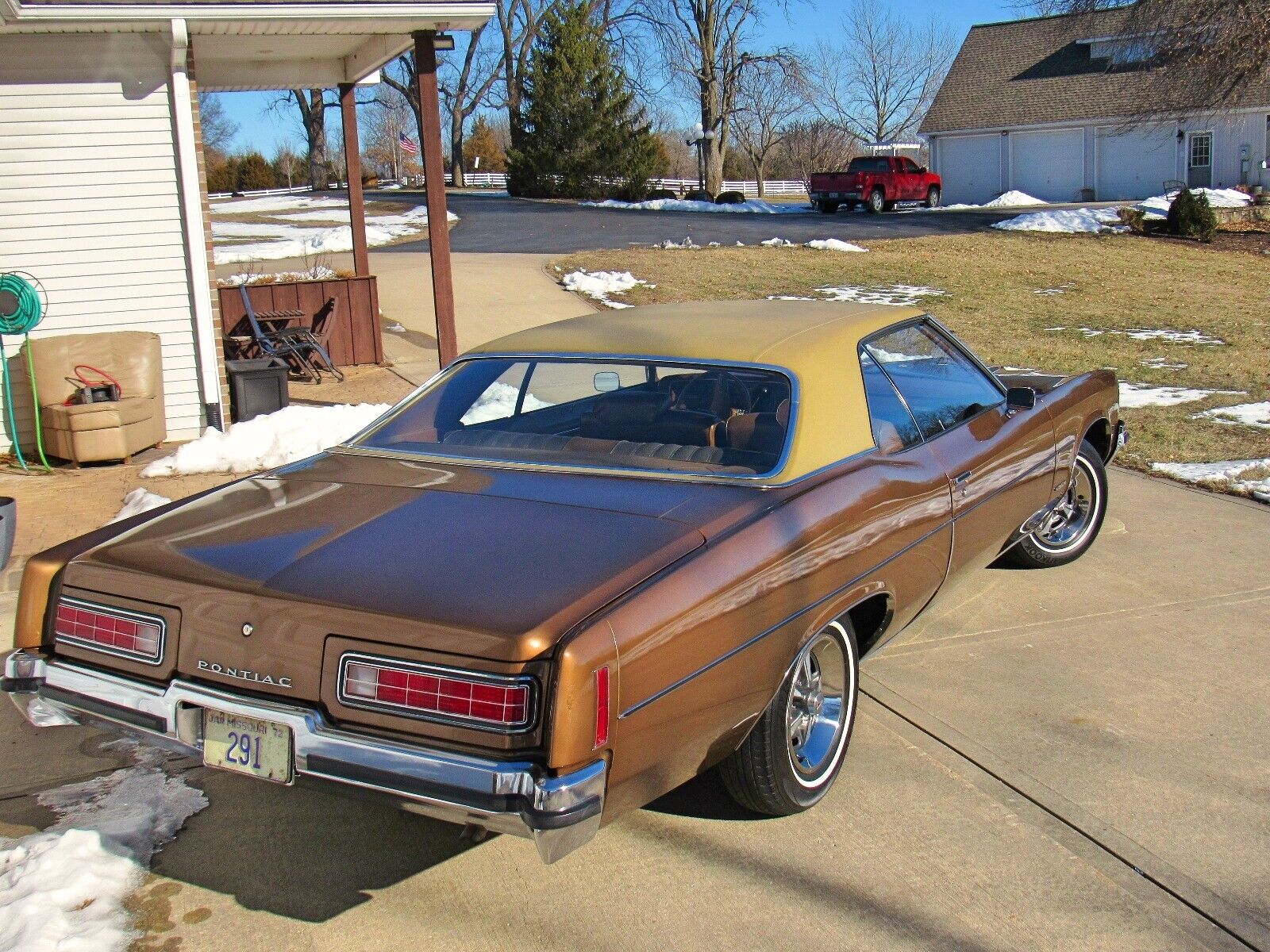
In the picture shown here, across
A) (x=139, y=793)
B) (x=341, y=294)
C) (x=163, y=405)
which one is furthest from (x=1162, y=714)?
(x=341, y=294)

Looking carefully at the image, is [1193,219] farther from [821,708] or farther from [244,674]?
[244,674]

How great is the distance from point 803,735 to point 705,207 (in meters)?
31.6

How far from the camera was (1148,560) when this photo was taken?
5.96 meters

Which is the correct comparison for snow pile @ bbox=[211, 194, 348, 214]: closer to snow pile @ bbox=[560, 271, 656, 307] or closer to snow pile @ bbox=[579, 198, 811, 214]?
snow pile @ bbox=[579, 198, 811, 214]

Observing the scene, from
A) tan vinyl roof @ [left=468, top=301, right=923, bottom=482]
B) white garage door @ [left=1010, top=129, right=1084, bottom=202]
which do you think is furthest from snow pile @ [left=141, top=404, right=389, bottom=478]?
white garage door @ [left=1010, top=129, right=1084, bottom=202]

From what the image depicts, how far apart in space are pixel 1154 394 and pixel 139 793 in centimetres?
894

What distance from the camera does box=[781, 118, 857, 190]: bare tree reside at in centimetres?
5928

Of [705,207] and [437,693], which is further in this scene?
[705,207]

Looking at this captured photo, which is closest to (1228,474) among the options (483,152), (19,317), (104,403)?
(104,403)

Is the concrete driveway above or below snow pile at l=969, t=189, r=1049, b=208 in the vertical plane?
below

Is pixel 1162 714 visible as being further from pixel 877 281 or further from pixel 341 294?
pixel 877 281

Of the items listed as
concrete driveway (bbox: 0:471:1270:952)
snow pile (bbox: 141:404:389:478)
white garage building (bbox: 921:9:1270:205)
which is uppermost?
white garage building (bbox: 921:9:1270:205)

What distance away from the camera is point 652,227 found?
27125mm

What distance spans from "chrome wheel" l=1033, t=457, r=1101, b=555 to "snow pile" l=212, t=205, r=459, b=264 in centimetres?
1436
